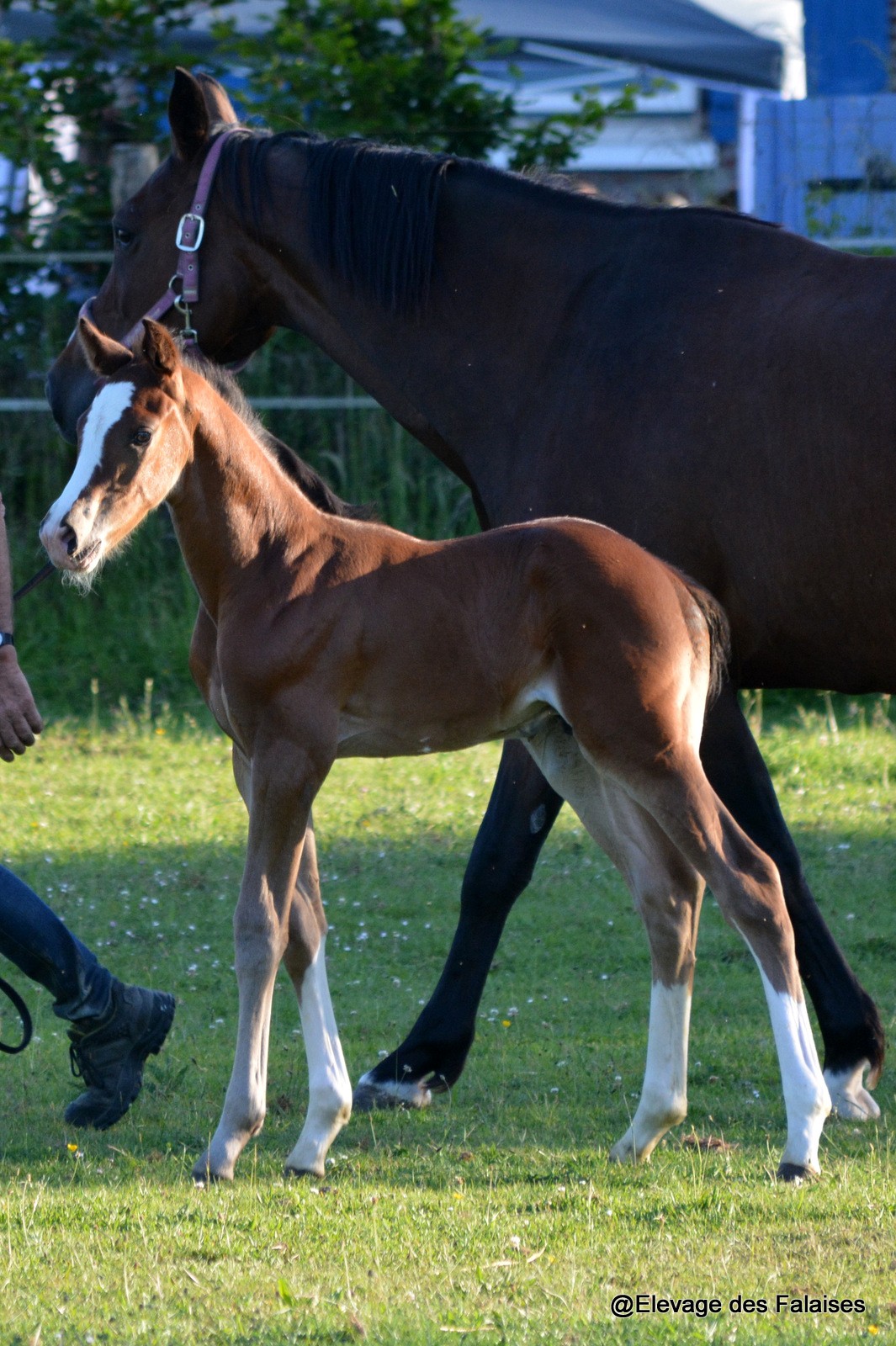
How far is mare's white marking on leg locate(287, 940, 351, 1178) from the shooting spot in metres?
3.42

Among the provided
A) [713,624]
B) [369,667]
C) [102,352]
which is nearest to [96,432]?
[102,352]

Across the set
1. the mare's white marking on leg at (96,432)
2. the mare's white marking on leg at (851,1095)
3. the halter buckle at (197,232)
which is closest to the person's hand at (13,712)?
the mare's white marking on leg at (96,432)

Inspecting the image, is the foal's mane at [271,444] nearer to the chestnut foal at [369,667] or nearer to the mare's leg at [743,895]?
the chestnut foal at [369,667]

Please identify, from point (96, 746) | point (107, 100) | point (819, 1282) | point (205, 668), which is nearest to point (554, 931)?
point (205, 668)

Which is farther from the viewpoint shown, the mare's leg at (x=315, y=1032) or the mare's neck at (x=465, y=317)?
the mare's neck at (x=465, y=317)

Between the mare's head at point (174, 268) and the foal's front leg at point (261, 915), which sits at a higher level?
the mare's head at point (174, 268)

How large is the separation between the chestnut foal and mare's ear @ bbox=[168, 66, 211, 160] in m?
1.65

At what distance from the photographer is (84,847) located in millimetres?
6590

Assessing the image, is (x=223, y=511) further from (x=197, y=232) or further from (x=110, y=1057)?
(x=197, y=232)

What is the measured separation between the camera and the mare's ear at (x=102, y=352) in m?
3.28

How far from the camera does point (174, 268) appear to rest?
4.68 m

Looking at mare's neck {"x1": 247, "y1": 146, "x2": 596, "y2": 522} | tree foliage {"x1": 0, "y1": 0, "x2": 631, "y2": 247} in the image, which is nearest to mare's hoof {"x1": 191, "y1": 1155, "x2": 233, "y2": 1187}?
mare's neck {"x1": 247, "y1": 146, "x2": 596, "y2": 522}

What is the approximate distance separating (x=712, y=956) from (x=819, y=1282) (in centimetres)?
259

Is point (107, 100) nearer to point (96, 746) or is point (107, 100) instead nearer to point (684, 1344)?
point (96, 746)
